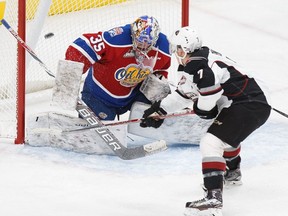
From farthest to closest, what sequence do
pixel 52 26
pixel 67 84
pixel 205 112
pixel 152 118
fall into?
1. pixel 52 26
2. pixel 67 84
3. pixel 152 118
4. pixel 205 112

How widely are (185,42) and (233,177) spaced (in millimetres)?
641

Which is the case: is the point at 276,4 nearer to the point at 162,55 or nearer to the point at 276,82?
the point at 276,82

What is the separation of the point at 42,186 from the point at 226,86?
32.8 inches

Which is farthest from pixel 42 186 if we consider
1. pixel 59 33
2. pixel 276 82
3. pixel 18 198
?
pixel 276 82

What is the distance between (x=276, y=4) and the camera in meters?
7.21

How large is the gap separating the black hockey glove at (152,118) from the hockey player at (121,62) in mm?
314

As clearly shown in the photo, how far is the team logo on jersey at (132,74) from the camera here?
183 inches

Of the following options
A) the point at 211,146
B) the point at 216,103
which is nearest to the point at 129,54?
the point at 216,103

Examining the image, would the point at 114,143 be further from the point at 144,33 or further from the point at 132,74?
the point at 144,33

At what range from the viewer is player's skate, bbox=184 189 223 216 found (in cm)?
376

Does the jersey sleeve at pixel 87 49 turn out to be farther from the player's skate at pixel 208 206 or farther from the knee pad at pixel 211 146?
the player's skate at pixel 208 206

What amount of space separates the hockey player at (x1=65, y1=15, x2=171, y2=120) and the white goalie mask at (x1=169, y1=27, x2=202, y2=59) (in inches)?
23.0

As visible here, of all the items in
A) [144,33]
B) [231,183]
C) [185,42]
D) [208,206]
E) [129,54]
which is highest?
[185,42]

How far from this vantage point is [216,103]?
398 centimetres
